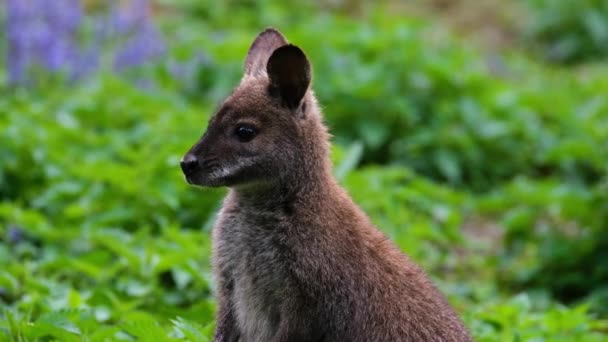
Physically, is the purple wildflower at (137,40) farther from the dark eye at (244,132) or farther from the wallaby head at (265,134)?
the dark eye at (244,132)

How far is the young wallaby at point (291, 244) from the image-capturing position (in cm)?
410

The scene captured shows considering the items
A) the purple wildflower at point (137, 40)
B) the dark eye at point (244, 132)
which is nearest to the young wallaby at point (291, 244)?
the dark eye at point (244, 132)

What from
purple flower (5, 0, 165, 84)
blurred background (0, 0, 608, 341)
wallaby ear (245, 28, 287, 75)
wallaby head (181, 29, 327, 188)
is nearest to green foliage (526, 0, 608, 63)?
blurred background (0, 0, 608, 341)

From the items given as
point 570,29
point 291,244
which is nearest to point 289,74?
point 291,244

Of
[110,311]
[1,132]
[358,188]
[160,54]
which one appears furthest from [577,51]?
[110,311]

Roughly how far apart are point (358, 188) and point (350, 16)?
21.5ft

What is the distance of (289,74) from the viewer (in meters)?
4.23

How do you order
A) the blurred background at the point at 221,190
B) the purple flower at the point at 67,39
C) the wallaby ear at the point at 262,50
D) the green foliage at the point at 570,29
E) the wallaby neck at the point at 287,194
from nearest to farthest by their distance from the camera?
1. the wallaby neck at the point at 287,194
2. the wallaby ear at the point at 262,50
3. the blurred background at the point at 221,190
4. the purple flower at the point at 67,39
5. the green foliage at the point at 570,29

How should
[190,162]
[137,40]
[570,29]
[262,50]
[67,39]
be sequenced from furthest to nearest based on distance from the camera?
[570,29], [137,40], [67,39], [262,50], [190,162]

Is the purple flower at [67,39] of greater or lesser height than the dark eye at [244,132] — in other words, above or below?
above

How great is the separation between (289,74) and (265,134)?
0.25 metres

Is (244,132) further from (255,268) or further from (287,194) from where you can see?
(255,268)

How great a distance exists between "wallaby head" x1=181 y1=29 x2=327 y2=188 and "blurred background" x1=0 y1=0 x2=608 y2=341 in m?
0.66

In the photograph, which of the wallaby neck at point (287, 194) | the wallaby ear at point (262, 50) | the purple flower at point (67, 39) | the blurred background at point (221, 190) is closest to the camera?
the wallaby neck at point (287, 194)
